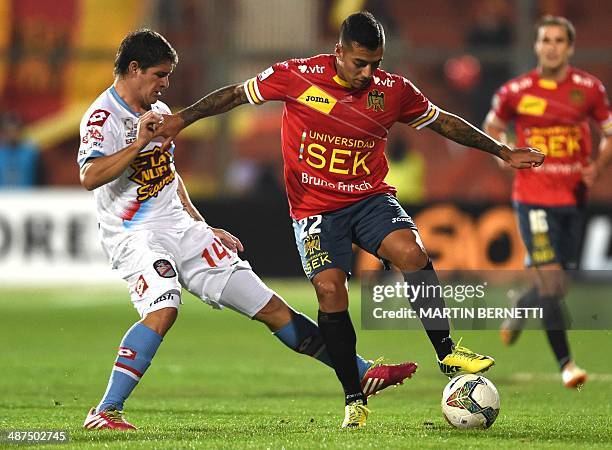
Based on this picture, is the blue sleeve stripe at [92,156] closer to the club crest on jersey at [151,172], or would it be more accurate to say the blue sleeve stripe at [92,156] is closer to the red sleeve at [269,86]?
the club crest on jersey at [151,172]

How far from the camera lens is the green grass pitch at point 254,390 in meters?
6.57

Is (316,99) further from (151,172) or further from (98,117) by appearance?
(98,117)

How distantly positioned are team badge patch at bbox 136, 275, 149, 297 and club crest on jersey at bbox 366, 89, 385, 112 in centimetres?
154

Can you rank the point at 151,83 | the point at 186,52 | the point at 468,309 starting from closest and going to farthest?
the point at 151,83, the point at 468,309, the point at 186,52

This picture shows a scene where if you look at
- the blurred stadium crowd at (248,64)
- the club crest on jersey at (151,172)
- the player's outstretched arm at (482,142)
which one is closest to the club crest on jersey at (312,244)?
the club crest on jersey at (151,172)

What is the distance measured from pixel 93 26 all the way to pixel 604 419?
14.8 metres

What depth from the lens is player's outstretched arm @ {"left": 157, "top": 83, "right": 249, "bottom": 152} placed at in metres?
6.91

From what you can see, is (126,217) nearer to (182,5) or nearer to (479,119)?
(479,119)

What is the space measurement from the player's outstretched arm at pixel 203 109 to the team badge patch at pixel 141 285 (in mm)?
718

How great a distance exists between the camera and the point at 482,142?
24.4 feet

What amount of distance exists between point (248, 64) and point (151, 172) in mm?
12497

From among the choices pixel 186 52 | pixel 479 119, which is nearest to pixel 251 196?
pixel 186 52

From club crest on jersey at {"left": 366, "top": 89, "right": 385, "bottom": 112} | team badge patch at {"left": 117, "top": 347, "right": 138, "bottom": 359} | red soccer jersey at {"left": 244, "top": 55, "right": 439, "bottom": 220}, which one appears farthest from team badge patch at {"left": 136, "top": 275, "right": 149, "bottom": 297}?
club crest on jersey at {"left": 366, "top": 89, "right": 385, "bottom": 112}

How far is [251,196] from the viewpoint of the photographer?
17438 mm
